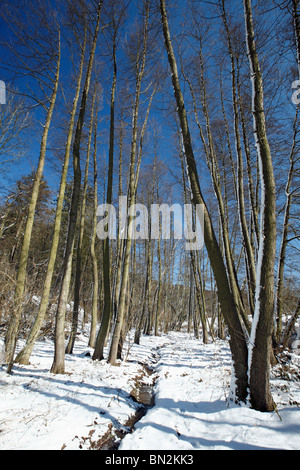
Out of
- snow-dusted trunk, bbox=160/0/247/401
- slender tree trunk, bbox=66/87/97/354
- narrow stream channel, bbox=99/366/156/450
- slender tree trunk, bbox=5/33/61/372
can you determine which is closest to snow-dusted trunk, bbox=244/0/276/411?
snow-dusted trunk, bbox=160/0/247/401

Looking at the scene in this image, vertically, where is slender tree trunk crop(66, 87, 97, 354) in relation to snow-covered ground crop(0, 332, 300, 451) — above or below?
above

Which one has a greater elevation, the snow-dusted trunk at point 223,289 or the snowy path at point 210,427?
the snow-dusted trunk at point 223,289

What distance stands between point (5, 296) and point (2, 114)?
6715 mm

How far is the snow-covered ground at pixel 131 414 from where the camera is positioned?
261cm

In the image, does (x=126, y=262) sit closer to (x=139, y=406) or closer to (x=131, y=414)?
(x=139, y=406)

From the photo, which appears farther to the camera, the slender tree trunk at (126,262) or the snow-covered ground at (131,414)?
the slender tree trunk at (126,262)

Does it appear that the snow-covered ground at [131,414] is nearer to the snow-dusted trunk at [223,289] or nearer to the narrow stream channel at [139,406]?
the narrow stream channel at [139,406]

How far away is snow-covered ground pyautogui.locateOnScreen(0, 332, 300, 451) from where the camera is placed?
261cm

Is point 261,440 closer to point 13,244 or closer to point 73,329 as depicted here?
point 73,329

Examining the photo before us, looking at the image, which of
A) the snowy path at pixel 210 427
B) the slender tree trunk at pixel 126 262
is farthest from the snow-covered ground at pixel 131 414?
the slender tree trunk at pixel 126 262

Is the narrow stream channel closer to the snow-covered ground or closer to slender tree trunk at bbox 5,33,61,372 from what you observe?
the snow-covered ground

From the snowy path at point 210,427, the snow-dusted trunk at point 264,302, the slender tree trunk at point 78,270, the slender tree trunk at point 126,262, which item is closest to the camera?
the snowy path at point 210,427

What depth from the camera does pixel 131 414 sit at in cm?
389

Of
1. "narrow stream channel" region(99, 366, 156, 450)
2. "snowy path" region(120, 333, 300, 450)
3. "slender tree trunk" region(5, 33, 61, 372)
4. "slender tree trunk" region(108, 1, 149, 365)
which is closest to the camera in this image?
"snowy path" region(120, 333, 300, 450)
